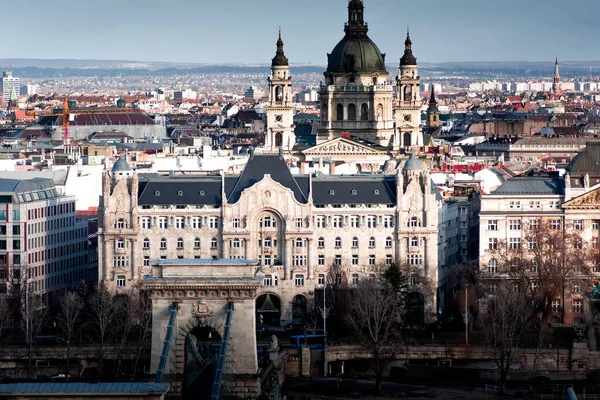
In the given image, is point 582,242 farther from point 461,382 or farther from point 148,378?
point 148,378

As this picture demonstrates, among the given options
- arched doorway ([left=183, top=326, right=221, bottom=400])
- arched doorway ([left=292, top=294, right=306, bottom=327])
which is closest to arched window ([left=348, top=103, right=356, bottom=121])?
arched doorway ([left=292, top=294, right=306, bottom=327])

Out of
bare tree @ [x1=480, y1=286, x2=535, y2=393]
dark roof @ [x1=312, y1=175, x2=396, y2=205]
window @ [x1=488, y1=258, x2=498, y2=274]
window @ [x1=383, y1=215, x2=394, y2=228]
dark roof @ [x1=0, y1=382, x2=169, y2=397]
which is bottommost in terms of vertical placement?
dark roof @ [x1=0, y1=382, x2=169, y2=397]

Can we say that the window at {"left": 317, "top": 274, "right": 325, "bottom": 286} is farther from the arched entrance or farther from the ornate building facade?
the arched entrance

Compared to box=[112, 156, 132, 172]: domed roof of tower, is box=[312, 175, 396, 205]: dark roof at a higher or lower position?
lower

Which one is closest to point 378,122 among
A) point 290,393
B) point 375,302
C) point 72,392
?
point 375,302

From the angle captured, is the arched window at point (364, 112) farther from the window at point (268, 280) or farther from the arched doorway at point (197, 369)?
the arched doorway at point (197, 369)

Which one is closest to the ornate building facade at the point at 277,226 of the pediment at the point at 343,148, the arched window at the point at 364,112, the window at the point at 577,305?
the window at the point at 577,305

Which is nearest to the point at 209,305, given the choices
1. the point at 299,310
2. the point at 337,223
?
the point at 299,310

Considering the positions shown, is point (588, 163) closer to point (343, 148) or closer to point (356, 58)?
point (343, 148)
